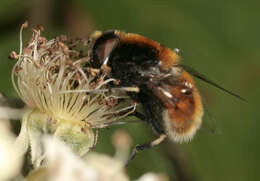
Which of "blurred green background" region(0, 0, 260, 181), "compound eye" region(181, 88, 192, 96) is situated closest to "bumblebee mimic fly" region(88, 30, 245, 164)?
"compound eye" region(181, 88, 192, 96)

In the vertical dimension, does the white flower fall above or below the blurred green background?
above

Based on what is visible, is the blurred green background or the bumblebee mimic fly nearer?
the bumblebee mimic fly

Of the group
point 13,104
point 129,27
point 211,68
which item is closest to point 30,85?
point 13,104

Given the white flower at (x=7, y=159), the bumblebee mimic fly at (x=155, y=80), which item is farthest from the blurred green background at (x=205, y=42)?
the white flower at (x=7, y=159)

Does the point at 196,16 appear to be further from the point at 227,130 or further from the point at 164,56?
the point at 164,56

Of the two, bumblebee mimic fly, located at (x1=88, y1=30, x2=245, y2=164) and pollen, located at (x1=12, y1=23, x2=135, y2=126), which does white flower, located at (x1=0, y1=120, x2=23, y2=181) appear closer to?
pollen, located at (x1=12, y1=23, x2=135, y2=126)

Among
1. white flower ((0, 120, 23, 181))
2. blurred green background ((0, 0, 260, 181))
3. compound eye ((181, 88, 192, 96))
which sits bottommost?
blurred green background ((0, 0, 260, 181))

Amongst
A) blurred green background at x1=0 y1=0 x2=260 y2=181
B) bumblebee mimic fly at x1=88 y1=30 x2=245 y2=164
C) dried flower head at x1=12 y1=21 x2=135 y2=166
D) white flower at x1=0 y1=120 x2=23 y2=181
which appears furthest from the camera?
blurred green background at x1=0 y1=0 x2=260 y2=181

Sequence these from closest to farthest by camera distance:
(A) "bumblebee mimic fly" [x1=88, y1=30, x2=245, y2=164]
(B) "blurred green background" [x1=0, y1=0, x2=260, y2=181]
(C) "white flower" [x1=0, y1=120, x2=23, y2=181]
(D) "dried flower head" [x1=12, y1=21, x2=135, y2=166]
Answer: (C) "white flower" [x1=0, y1=120, x2=23, y2=181] < (D) "dried flower head" [x1=12, y1=21, x2=135, y2=166] < (A) "bumblebee mimic fly" [x1=88, y1=30, x2=245, y2=164] < (B) "blurred green background" [x1=0, y1=0, x2=260, y2=181]
